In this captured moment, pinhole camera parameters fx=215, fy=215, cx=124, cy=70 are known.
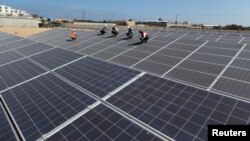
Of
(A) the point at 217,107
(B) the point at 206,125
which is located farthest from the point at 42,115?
(A) the point at 217,107

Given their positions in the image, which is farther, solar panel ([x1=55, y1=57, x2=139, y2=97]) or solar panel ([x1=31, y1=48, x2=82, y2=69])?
solar panel ([x1=31, y1=48, x2=82, y2=69])

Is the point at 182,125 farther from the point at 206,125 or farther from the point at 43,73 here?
the point at 43,73

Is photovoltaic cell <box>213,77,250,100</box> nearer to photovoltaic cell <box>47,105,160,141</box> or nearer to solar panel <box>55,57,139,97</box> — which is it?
solar panel <box>55,57,139,97</box>

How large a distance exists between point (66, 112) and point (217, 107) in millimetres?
6449

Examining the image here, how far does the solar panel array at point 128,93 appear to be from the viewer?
809 centimetres

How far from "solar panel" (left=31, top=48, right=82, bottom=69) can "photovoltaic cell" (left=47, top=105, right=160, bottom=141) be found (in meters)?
8.12

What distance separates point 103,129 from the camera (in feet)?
26.4

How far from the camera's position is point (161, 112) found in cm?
893

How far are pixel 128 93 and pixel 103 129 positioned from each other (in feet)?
9.96

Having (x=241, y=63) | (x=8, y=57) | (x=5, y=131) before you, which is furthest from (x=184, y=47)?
(x=8, y=57)

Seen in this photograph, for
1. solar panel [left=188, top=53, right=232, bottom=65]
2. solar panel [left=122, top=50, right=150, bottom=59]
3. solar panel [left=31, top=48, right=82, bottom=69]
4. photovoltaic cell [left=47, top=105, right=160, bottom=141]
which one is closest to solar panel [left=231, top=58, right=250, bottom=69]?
solar panel [left=188, top=53, right=232, bottom=65]

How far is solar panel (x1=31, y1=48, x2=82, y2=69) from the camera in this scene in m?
16.5

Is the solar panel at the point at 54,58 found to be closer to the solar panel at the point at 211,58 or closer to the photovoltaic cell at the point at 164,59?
the photovoltaic cell at the point at 164,59

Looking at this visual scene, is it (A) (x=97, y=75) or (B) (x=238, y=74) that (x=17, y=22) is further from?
(B) (x=238, y=74)
